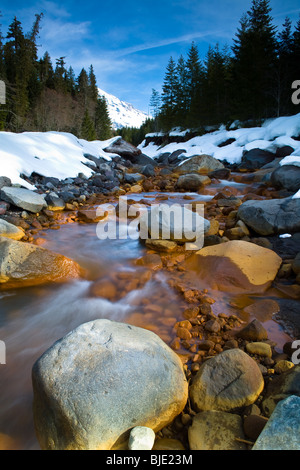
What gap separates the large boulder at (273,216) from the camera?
4.80 m

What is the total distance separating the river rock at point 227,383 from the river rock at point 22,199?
5758 mm

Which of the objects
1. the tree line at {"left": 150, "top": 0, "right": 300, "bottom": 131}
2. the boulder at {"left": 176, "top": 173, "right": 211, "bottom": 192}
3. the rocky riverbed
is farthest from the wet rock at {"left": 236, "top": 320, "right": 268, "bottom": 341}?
the tree line at {"left": 150, "top": 0, "right": 300, "bottom": 131}

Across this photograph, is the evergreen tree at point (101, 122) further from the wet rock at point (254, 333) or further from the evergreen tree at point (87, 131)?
the wet rock at point (254, 333)

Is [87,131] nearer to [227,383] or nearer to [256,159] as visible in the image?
[256,159]

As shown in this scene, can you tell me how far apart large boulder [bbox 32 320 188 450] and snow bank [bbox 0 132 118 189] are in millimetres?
7108

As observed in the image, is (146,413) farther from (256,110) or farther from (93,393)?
Answer: (256,110)

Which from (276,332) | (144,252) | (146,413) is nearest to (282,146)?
(144,252)

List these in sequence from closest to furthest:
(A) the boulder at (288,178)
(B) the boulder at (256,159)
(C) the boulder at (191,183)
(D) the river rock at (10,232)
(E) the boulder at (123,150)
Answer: (D) the river rock at (10,232), (A) the boulder at (288,178), (C) the boulder at (191,183), (B) the boulder at (256,159), (E) the boulder at (123,150)

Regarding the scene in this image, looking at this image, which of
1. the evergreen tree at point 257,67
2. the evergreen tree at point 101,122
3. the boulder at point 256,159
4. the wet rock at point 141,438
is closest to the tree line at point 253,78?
the evergreen tree at point 257,67

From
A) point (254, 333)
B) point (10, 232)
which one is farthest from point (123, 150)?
point (254, 333)

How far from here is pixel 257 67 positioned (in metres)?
22.9

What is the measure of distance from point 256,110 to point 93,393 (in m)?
28.3

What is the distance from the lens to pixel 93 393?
4.84ft

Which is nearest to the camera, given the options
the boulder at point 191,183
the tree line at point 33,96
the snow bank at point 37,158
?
the snow bank at point 37,158
